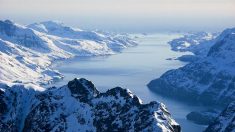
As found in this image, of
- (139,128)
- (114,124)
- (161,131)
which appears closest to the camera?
(161,131)

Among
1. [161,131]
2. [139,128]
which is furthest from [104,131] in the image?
[161,131]

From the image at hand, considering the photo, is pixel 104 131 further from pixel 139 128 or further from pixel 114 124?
pixel 139 128

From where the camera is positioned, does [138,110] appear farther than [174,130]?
Yes

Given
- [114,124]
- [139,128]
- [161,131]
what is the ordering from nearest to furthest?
[161,131] → [139,128] → [114,124]

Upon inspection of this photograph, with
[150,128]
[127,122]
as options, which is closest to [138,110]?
[127,122]

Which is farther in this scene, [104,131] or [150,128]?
[104,131]

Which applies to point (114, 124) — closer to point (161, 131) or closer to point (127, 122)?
point (127, 122)

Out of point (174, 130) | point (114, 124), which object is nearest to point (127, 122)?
point (114, 124)
